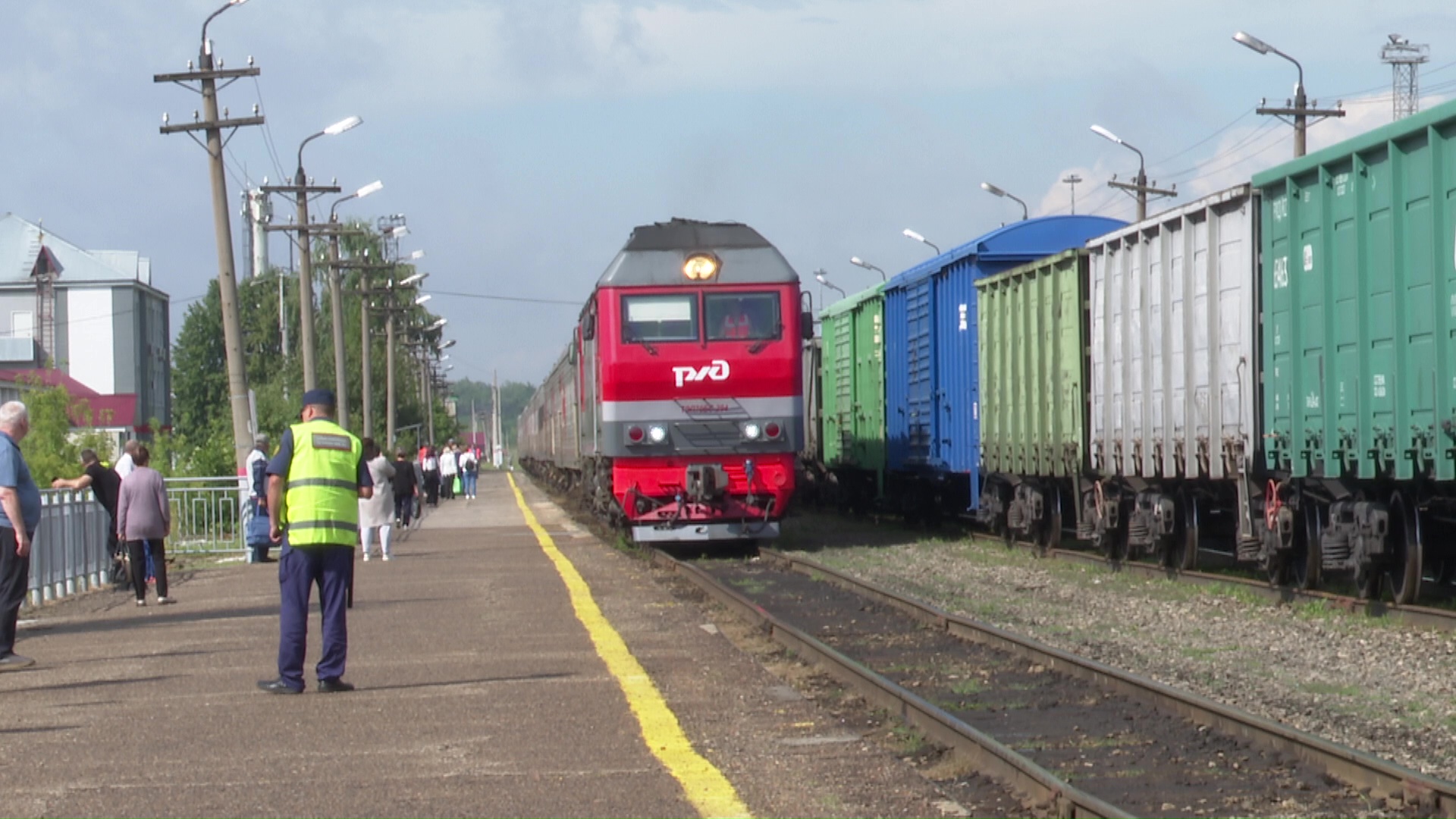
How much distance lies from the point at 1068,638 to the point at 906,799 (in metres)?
5.49

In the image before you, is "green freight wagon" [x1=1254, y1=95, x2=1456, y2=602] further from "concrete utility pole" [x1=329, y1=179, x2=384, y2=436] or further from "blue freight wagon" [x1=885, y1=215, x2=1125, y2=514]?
"concrete utility pole" [x1=329, y1=179, x2=384, y2=436]

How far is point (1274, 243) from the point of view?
1390 cm

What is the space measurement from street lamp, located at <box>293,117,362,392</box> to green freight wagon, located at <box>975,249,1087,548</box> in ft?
45.7

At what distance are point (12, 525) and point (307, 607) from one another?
281 centimetres

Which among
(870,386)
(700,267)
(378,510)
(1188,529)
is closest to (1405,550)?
(1188,529)

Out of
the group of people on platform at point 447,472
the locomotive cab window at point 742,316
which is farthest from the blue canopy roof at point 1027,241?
the group of people on platform at point 447,472

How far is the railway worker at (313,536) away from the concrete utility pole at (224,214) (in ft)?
56.1

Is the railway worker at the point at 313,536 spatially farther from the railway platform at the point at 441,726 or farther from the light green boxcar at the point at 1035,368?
the light green boxcar at the point at 1035,368

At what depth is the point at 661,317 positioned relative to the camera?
832 inches

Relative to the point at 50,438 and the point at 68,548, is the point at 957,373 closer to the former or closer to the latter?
the point at 68,548

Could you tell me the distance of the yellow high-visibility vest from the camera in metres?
10.0

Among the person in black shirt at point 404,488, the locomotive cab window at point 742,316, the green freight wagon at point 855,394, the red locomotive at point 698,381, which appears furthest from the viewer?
the person in black shirt at point 404,488

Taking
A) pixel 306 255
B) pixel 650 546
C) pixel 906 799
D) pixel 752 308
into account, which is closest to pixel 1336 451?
pixel 906 799

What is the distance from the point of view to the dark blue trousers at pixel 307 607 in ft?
32.6
